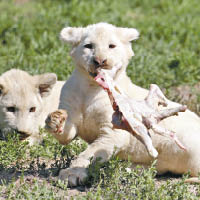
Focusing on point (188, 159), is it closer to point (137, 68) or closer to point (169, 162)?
point (169, 162)

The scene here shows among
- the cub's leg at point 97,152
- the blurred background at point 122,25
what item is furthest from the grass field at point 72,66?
the cub's leg at point 97,152

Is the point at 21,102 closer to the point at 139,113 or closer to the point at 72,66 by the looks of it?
the point at 72,66

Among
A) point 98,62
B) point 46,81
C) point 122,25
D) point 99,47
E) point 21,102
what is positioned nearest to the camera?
point 98,62

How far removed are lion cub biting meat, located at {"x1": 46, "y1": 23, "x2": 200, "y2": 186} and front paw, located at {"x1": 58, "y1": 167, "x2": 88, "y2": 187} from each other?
178 millimetres

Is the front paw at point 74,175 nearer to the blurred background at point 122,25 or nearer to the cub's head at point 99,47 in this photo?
the cub's head at point 99,47

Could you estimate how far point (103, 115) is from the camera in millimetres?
6680

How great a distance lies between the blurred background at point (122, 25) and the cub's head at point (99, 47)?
2789 millimetres

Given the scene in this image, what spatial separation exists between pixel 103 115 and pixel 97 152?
510 millimetres

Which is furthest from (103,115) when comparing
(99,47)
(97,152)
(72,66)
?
(72,66)

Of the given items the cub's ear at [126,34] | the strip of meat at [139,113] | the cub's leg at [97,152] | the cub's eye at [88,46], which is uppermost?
the cub's ear at [126,34]

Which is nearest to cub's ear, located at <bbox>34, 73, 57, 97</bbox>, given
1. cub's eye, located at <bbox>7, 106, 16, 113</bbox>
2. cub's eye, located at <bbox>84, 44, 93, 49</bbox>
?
cub's eye, located at <bbox>7, 106, 16, 113</bbox>

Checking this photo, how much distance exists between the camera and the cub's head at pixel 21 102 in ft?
25.3

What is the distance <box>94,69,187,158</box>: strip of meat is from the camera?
5.55 metres

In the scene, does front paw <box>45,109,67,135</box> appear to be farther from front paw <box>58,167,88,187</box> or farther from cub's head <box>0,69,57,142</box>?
cub's head <box>0,69,57,142</box>
